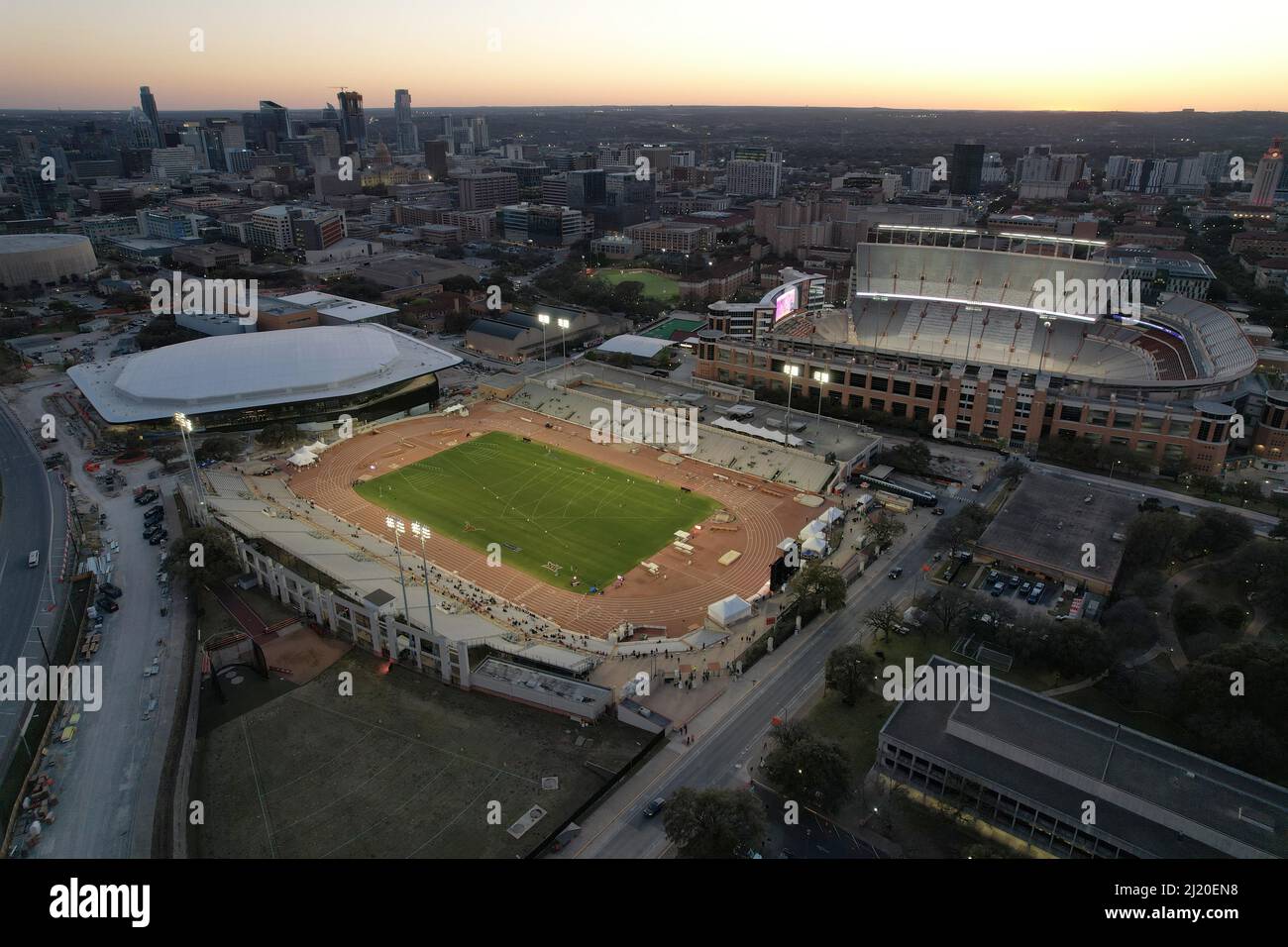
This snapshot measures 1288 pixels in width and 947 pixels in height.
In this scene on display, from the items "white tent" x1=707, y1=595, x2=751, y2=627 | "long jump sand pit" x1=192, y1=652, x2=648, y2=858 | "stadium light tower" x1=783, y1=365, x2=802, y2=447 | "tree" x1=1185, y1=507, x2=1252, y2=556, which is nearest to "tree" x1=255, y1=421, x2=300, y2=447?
"long jump sand pit" x1=192, y1=652, x2=648, y2=858

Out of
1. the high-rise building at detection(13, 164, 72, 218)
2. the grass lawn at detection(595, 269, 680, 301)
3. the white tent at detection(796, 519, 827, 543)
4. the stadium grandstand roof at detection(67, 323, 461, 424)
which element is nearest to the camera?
the white tent at detection(796, 519, 827, 543)

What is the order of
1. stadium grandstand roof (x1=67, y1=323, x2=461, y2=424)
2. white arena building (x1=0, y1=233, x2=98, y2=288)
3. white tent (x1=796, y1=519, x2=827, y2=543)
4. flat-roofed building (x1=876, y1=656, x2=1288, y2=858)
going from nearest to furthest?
flat-roofed building (x1=876, y1=656, x2=1288, y2=858) < white tent (x1=796, y1=519, x2=827, y2=543) < stadium grandstand roof (x1=67, y1=323, x2=461, y2=424) < white arena building (x1=0, y1=233, x2=98, y2=288)

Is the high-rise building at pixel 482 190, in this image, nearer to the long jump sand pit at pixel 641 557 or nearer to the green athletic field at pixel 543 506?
the long jump sand pit at pixel 641 557

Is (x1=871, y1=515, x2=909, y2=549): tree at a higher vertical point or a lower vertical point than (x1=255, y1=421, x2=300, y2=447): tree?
lower

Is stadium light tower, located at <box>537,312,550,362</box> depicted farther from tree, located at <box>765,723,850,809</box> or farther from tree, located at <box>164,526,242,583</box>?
tree, located at <box>765,723,850,809</box>

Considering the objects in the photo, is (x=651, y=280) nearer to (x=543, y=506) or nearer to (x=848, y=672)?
(x=543, y=506)
